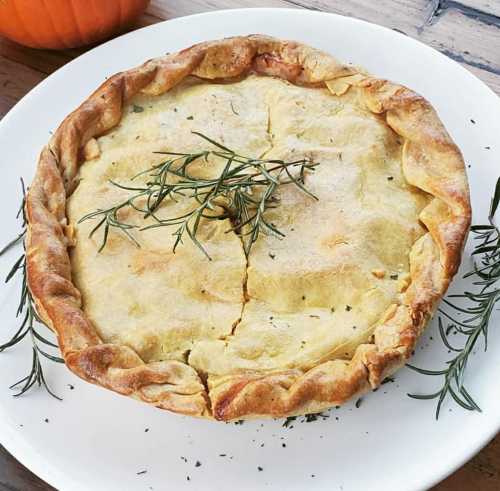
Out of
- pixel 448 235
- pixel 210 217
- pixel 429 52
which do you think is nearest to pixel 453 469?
pixel 448 235

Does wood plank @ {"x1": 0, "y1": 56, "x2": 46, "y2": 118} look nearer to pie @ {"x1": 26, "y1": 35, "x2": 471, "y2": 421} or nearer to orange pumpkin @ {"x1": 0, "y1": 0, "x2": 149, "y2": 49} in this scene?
orange pumpkin @ {"x1": 0, "y1": 0, "x2": 149, "y2": 49}

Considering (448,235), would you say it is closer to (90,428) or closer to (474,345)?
(474,345)

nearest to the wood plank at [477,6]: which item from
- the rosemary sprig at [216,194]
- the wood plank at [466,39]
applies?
the wood plank at [466,39]

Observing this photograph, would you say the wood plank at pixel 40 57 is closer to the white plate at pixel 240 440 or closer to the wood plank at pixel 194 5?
the wood plank at pixel 194 5

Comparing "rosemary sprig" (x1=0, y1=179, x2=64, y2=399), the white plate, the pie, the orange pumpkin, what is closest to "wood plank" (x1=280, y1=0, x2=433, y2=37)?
the orange pumpkin

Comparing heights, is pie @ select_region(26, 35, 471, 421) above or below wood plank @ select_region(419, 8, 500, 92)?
below

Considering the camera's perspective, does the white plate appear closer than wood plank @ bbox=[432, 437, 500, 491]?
Yes
